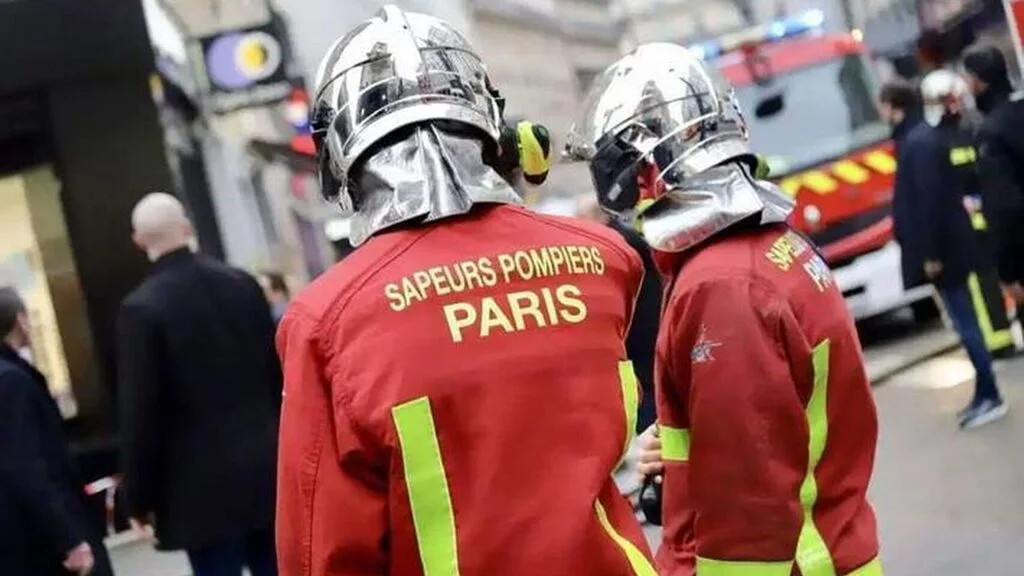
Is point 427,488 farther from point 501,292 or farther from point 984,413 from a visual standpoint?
point 984,413

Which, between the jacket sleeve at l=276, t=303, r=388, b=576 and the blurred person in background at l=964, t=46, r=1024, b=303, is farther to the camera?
the blurred person in background at l=964, t=46, r=1024, b=303

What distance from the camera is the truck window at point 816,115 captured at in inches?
551

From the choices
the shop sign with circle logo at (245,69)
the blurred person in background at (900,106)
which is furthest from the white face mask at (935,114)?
the shop sign with circle logo at (245,69)

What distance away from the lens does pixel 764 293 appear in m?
3.02

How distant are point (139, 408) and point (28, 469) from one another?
0.44 meters

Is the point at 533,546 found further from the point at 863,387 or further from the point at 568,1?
the point at 568,1

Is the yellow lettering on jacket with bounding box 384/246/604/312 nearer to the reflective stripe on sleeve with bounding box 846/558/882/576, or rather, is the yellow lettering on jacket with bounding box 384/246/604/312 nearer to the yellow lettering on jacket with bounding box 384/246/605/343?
the yellow lettering on jacket with bounding box 384/246/605/343

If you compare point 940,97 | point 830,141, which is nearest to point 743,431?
point 940,97

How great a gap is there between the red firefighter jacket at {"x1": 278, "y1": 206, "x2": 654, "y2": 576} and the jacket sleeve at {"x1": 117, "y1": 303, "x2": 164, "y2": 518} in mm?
3511

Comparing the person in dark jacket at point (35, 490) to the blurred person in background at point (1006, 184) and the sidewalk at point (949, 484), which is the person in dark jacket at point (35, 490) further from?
the blurred person in background at point (1006, 184)

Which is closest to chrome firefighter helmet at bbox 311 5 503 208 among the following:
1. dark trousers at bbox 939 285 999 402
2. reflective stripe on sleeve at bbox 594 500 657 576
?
reflective stripe on sleeve at bbox 594 500 657 576

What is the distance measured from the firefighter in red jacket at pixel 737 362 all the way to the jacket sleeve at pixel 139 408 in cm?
285

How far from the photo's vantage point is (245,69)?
15.1 meters

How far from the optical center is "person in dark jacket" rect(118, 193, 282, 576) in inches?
232
